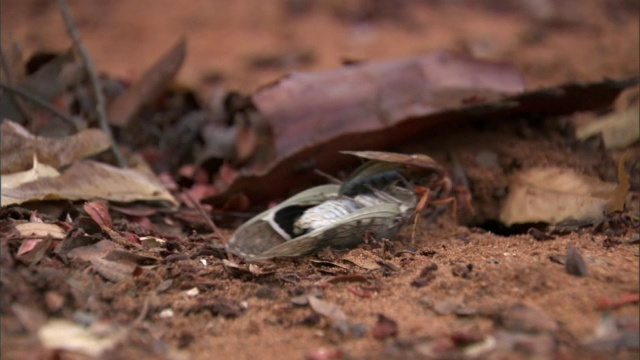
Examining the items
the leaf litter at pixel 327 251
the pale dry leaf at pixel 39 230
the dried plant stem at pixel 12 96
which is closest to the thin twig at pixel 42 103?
the dried plant stem at pixel 12 96

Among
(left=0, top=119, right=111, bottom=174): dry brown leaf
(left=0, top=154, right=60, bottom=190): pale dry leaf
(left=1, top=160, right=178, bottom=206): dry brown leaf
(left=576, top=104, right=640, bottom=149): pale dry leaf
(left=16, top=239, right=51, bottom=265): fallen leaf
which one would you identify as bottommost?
(left=1, top=160, right=178, bottom=206): dry brown leaf

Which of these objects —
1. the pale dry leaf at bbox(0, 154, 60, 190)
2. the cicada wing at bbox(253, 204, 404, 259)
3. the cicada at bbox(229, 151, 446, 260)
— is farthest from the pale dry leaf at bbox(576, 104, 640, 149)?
the pale dry leaf at bbox(0, 154, 60, 190)

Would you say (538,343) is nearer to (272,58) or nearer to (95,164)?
(95,164)

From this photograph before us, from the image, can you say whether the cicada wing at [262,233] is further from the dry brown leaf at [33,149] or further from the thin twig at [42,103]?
the thin twig at [42,103]

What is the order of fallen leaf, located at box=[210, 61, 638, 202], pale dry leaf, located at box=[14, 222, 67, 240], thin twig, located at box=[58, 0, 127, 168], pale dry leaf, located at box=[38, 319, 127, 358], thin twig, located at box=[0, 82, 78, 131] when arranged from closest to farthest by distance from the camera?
pale dry leaf, located at box=[38, 319, 127, 358] < pale dry leaf, located at box=[14, 222, 67, 240] < fallen leaf, located at box=[210, 61, 638, 202] < thin twig, located at box=[0, 82, 78, 131] < thin twig, located at box=[58, 0, 127, 168]

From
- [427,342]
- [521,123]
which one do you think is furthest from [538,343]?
[521,123]

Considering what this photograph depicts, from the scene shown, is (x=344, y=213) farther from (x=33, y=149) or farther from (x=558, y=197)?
(x=33, y=149)

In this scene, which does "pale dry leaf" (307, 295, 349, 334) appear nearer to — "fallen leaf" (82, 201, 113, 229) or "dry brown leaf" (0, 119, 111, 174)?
"fallen leaf" (82, 201, 113, 229)
